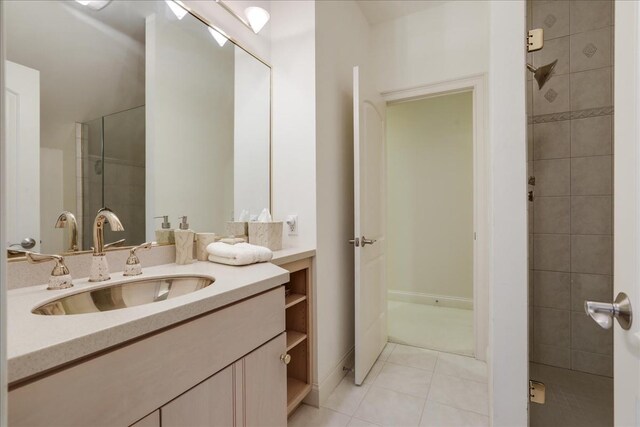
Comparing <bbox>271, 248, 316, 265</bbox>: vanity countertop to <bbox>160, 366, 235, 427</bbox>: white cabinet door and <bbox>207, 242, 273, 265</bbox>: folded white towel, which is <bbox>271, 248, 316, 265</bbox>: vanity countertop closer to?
<bbox>207, 242, 273, 265</bbox>: folded white towel

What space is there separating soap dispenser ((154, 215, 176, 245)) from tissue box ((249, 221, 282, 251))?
42 centimetres

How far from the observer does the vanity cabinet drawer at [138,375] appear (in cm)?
51

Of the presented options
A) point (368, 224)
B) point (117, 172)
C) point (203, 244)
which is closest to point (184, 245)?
point (203, 244)

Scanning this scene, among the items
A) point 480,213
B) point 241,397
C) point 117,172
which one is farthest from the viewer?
point 480,213

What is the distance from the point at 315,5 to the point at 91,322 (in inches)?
73.7

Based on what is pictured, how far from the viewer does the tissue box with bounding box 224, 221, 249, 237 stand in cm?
165

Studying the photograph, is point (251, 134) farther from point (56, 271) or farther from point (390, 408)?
point (390, 408)

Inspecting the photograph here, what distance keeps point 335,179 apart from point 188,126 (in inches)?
36.9

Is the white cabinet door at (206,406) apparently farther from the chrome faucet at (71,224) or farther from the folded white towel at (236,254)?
the chrome faucet at (71,224)

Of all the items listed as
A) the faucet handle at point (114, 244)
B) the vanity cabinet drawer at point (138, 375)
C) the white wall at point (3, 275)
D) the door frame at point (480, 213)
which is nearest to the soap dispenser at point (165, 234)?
the faucet handle at point (114, 244)

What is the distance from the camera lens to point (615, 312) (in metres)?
0.55

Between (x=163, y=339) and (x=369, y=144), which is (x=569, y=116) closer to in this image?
(x=369, y=144)

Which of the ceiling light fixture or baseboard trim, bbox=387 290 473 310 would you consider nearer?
the ceiling light fixture

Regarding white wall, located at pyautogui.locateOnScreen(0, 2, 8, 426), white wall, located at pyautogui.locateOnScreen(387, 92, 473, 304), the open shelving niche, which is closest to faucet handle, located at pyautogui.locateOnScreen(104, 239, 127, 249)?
the open shelving niche
